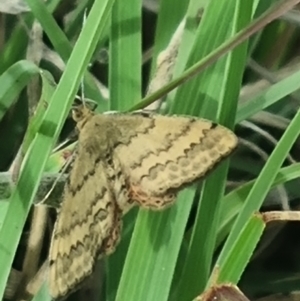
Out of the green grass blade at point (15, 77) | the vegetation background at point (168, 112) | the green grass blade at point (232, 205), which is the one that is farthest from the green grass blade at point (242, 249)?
the green grass blade at point (15, 77)

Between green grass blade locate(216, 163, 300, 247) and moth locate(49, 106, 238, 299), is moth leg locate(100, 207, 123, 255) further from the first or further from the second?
green grass blade locate(216, 163, 300, 247)

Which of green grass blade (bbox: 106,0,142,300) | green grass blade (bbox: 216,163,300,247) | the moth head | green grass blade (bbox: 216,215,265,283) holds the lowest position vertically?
green grass blade (bbox: 216,163,300,247)

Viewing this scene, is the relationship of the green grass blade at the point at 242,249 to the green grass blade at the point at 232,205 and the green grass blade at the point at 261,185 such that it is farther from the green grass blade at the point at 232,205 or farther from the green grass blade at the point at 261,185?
the green grass blade at the point at 232,205

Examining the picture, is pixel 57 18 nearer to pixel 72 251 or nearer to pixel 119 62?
pixel 119 62

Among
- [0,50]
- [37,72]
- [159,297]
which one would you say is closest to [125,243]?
[159,297]

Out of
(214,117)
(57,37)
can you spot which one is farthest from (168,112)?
(57,37)

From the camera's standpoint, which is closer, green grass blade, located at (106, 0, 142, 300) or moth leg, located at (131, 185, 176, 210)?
moth leg, located at (131, 185, 176, 210)

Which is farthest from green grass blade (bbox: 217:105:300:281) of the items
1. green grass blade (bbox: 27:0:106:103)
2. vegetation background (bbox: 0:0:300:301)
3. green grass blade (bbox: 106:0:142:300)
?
green grass blade (bbox: 27:0:106:103)
